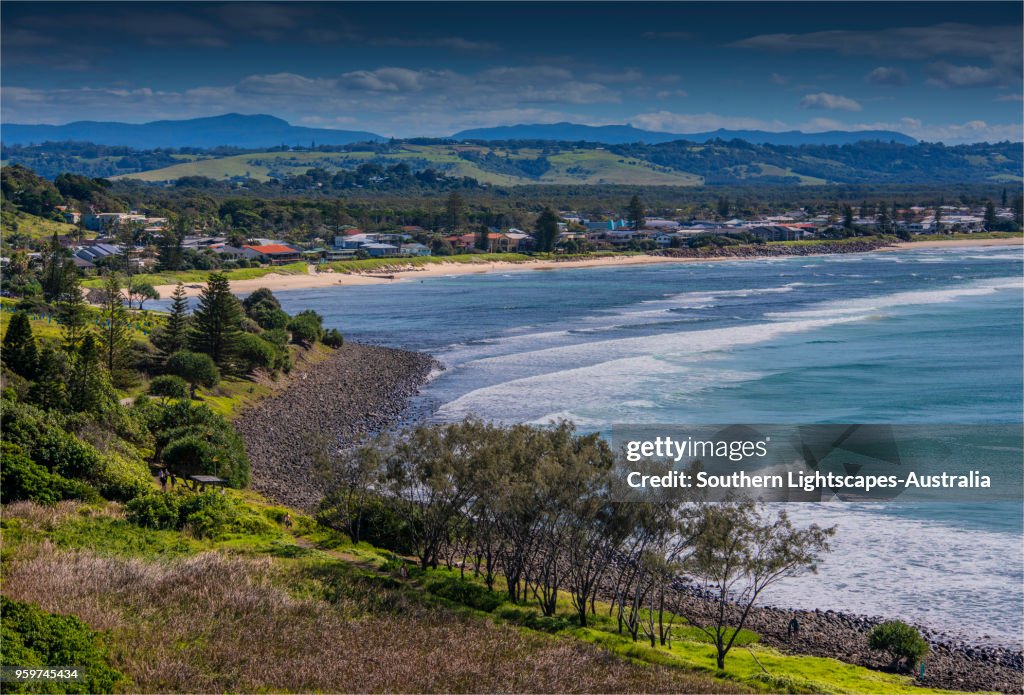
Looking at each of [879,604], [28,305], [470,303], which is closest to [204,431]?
[879,604]

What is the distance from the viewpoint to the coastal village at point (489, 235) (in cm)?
10294

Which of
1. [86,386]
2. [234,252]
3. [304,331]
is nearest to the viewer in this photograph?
[86,386]

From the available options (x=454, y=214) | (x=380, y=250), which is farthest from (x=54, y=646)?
(x=454, y=214)

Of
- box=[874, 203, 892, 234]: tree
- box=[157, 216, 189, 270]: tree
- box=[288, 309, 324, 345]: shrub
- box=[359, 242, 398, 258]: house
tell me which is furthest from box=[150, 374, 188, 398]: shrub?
box=[874, 203, 892, 234]: tree

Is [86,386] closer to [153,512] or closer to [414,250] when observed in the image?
[153,512]

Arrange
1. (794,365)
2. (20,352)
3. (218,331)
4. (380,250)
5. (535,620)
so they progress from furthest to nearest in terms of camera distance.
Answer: (380,250) → (794,365) → (218,331) → (20,352) → (535,620)

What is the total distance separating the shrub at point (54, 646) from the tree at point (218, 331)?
1227 inches

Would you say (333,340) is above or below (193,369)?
above

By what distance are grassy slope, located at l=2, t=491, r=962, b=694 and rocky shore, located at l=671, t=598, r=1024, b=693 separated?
795mm

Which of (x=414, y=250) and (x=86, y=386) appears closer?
(x=86, y=386)

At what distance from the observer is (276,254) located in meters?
106

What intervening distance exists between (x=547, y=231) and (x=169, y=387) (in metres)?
91.7

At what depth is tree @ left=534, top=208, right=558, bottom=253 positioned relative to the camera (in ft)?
417

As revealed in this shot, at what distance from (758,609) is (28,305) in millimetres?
46449
